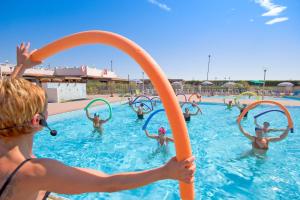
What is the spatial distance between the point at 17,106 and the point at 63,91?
896 inches

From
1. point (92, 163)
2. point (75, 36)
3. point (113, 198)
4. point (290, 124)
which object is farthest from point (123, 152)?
point (75, 36)

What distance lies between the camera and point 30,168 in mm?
1234

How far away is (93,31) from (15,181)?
1098mm

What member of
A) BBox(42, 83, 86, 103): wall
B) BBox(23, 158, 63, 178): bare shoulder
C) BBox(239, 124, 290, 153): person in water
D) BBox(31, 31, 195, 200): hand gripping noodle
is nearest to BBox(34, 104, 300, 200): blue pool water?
BBox(239, 124, 290, 153): person in water

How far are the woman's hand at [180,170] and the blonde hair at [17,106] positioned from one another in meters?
0.82

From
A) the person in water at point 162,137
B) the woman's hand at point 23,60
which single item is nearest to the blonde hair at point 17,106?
the woman's hand at point 23,60

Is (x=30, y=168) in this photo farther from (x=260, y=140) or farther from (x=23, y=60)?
(x=260, y=140)

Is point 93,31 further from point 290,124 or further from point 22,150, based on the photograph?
point 290,124

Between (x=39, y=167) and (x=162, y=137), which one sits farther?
(x=162, y=137)

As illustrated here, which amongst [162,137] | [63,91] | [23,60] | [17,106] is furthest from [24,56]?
[63,91]

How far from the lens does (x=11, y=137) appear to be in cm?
130

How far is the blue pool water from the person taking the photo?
225 inches

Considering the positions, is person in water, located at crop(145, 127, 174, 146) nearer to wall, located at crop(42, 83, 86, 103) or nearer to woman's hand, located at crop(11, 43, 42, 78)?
woman's hand, located at crop(11, 43, 42, 78)

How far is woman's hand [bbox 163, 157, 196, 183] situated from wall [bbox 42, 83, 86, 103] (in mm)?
21269
